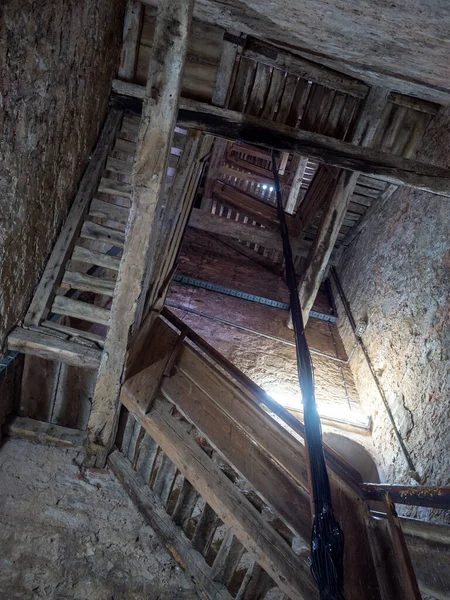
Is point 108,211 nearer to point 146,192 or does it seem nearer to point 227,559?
point 146,192

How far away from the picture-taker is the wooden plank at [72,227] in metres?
3.24

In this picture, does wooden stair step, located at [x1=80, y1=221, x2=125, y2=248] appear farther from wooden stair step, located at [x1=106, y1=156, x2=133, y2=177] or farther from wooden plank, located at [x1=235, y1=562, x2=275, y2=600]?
wooden plank, located at [x1=235, y1=562, x2=275, y2=600]

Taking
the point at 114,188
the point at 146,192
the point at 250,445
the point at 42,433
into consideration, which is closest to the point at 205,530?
the point at 250,445

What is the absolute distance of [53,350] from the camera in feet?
9.26

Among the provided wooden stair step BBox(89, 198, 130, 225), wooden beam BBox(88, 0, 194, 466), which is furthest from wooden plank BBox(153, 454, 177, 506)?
wooden stair step BBox(89, 198, 130, 225)

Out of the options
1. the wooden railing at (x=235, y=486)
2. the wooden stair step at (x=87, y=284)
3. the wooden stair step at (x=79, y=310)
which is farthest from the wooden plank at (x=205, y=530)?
the wooden stair step at (x=87, y=284)

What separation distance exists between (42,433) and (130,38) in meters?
4.66

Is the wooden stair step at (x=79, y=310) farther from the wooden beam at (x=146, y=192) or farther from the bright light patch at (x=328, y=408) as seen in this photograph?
the bright light patch at (x=328, y=408)

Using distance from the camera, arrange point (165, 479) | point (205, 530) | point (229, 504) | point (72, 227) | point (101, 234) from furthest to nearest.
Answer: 1. point (101, 234)
2. point (72, 227)
3. point (165, 479)
4. point (205, 530)
5. point (229, 504)

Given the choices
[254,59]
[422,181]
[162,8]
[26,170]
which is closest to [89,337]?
[26,170]

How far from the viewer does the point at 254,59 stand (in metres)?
4.71

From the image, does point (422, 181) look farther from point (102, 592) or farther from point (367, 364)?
point (102, 592)

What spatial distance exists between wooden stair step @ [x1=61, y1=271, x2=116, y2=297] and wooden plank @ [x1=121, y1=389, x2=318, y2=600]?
4.53 ft

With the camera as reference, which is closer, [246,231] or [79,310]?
[79,310]
